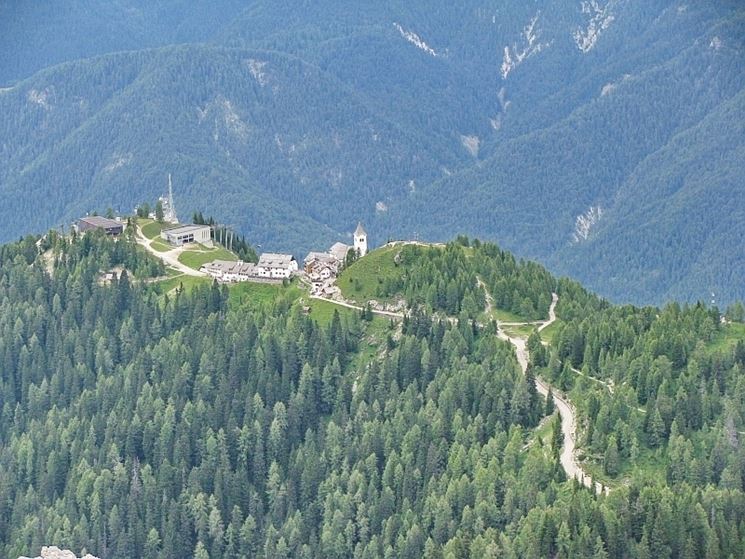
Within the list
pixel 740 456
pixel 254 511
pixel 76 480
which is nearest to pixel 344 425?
pixel 254 511

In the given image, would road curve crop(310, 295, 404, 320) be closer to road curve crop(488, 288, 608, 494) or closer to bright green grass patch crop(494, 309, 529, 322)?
road curve crop(488, 288, 608, 494)

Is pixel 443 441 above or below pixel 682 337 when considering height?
below

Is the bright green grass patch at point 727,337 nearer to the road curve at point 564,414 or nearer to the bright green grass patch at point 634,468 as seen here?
the road curve at point 564,414

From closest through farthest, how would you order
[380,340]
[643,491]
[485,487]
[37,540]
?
[643,491] < [485,487] < [37,540] < [380,340]

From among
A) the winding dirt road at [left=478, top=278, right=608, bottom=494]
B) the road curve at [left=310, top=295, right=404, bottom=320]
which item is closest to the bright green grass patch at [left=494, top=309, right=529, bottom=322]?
the winding dirt road at [left=478, top=278, right=608, bottom=494]

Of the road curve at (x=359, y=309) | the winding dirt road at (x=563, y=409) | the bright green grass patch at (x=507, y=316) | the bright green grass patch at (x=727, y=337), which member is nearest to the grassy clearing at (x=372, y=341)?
the road curve at (x=359, y=309)

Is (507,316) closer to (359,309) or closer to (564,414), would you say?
(359,309)

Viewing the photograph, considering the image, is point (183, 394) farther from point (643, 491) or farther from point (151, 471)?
point (643, 491)
